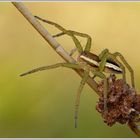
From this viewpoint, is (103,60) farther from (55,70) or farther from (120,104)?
(55,70)

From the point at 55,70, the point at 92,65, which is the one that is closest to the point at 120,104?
the point at 92,65

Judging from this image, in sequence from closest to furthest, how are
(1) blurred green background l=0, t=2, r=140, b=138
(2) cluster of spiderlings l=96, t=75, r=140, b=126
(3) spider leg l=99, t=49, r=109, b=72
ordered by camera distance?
(2) cluster of spiderlings l=96, t=75, r=140, b=126 < (3) spider leg l=99, t=49, r=109, b=72 < (1) blurred green background l=0, t=2, r=140, b=138

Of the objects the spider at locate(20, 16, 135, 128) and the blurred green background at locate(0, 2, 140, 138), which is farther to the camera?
the blurred green background at locate(0, 2, 140, 138)

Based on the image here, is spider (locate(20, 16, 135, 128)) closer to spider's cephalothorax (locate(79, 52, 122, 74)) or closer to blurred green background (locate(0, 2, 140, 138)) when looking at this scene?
spider's cephalothorax (locate(79, 52, 122, 74))

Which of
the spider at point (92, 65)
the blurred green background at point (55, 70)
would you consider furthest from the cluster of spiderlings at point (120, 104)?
the blurred green background at point (55, 70)

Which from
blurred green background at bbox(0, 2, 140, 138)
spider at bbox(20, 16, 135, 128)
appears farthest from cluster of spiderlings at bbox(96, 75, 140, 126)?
blurred green background at bbox(0, 2, 140, 138)
